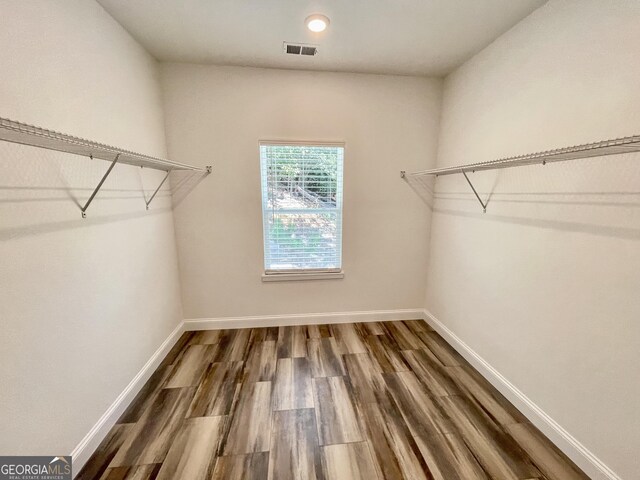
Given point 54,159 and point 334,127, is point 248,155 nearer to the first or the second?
point 334,127

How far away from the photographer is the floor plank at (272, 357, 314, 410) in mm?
1757

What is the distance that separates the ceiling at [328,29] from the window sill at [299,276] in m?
1.94

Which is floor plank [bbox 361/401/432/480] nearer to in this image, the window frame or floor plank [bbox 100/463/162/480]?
floor plank [bbox 100/463/162/480]

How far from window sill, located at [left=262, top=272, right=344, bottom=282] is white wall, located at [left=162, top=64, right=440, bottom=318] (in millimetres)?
63

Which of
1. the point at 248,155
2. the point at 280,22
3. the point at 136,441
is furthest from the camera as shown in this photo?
the point at 248,155

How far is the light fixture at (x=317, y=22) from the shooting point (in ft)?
5.40

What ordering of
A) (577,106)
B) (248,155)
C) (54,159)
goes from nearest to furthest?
(54,159)
(577,106)
(248,155)

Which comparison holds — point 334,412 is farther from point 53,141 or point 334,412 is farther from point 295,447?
point 53,141

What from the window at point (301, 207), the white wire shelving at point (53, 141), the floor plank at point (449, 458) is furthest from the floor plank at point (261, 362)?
the white wire shelving at point (53, 141)

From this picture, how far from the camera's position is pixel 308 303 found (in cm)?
277

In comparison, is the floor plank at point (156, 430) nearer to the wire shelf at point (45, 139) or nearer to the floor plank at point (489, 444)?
the wire shelf at point (45, 139)

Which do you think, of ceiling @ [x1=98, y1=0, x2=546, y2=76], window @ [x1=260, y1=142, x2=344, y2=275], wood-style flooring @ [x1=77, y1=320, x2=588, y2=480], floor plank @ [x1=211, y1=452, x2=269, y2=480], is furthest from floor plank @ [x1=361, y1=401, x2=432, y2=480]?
ceiling @ [x1=98, y1=0, x2=546, y2=76]

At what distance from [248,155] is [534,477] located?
9.46 ft

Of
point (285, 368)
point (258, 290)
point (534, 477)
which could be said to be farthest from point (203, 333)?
point (534, 477)
